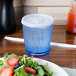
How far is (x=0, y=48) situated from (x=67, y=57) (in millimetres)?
349

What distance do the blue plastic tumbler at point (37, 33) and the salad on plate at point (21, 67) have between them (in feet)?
0.52

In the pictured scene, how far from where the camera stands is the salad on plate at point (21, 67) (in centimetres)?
68

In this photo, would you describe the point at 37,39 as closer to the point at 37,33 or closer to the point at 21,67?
the point at 37,33

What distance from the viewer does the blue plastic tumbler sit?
0.90 meters

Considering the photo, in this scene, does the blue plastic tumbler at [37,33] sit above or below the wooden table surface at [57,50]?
above

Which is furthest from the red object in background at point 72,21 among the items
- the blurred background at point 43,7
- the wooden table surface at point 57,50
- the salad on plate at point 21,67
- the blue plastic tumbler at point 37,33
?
the salad on plate at point 21,67

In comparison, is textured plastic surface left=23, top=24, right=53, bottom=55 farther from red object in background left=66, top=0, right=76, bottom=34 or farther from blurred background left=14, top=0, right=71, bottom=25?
blurred background left=14, top=0, right=71, bottom=25

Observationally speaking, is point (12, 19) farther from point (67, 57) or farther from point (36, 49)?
point (67, 57)

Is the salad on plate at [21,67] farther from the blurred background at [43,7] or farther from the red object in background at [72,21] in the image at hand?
the blurred background at [43,7]

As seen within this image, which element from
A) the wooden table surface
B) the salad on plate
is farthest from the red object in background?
the salad on plate

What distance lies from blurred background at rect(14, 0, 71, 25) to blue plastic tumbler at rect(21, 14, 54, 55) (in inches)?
14.8

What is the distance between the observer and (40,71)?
0.71 meters

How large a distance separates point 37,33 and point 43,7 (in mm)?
465

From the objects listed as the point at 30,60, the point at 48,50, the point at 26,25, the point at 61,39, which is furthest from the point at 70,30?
the point at 30,60
